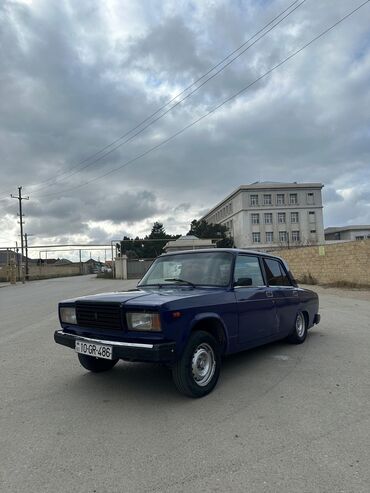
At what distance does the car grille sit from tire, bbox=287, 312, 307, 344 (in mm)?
3633

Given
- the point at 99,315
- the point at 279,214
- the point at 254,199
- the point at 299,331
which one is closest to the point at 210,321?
the point at 99,315

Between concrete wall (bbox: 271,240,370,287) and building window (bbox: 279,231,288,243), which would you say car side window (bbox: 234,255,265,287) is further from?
building window (bbox: 279,231,288,243)

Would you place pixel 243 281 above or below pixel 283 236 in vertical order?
below

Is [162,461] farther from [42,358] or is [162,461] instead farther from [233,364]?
[42,358]

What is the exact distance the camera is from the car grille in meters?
4.46

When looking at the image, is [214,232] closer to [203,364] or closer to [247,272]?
[247,272]

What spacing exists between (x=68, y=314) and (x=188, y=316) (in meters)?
1.71

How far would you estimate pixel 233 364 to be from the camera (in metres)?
5.94

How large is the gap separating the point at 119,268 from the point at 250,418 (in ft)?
132

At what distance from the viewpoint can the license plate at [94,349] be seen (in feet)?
14.3

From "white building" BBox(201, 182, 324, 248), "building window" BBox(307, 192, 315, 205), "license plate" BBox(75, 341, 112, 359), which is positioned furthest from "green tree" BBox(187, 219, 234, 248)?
"license plate" BBox(75, 341, 112, 359)

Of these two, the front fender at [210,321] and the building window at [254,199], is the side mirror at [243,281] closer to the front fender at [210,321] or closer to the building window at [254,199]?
the front fender at [210,321]

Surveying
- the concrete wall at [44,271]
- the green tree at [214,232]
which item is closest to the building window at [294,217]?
the green tree at [214,232]

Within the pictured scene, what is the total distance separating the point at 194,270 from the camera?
18.4 ft
